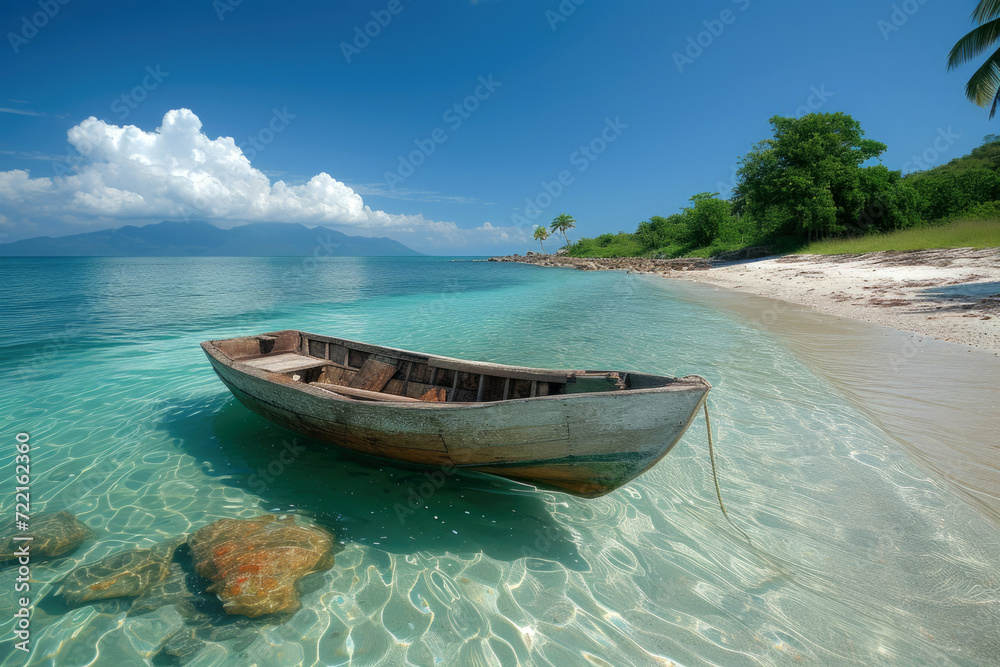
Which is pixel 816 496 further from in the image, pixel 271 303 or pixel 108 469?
pixel 271 303

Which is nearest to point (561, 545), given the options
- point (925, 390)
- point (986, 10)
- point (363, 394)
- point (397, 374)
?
point (363, 394)

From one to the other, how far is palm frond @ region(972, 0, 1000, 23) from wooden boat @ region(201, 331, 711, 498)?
2007cm

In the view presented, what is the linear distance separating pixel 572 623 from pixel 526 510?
4.08 feet

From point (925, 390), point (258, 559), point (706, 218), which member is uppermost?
point (706, 218)

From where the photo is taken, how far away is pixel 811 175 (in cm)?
2905

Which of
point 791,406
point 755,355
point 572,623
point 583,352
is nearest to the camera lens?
point 572,623

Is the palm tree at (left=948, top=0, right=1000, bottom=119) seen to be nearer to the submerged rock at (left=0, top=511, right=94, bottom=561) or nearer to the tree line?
the tree line

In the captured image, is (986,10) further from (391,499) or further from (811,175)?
(391,499)

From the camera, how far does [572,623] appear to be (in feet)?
9.41

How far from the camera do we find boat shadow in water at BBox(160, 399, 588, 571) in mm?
3648

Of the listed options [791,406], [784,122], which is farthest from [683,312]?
[784,122]

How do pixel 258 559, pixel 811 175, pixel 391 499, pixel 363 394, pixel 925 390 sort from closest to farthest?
pixel 258 559, pixel 391 499, pixel 363 394, pixel 925 390, pixel 811 175

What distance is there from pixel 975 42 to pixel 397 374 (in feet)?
73.6

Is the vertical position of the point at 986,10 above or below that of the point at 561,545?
above
